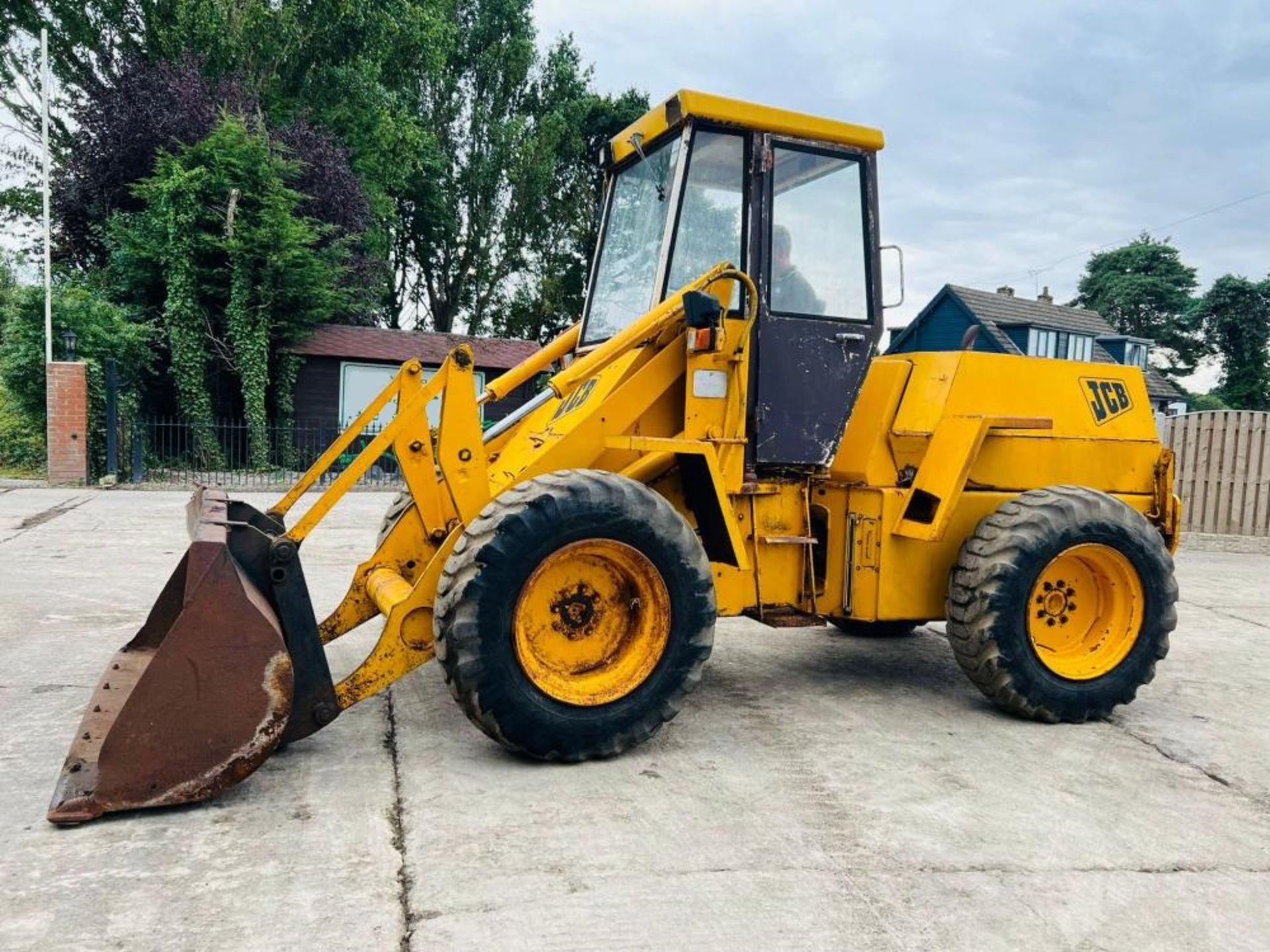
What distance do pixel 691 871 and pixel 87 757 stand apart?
80.5 inches

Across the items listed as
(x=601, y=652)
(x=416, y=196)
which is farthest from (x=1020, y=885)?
(x=416, y=196)

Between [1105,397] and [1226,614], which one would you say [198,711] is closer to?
[1105,397]

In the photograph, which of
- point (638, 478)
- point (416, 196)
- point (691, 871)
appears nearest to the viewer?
point (691, 871)

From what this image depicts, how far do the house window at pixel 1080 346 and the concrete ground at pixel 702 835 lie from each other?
28889mm

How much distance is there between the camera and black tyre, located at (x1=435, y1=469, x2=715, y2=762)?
345 cm

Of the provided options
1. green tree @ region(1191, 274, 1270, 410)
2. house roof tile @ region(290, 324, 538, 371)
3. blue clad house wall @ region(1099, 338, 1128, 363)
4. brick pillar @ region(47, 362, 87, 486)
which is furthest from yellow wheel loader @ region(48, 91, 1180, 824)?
green tree @ region(1191, 274, 1270, 410)

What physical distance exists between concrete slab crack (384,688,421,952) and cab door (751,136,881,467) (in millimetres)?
2040

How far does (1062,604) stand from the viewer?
15.1ft

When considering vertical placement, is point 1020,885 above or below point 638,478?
below

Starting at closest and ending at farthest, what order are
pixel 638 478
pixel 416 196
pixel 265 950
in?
1. pixel 265 950
2. pixel 638 478
3. pixel 416 196

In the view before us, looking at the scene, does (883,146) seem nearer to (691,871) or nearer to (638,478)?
(638,478)

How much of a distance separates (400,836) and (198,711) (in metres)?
0.77

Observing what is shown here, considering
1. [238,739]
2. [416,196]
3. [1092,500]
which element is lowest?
[238,739]

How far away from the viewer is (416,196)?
29.9 meters
